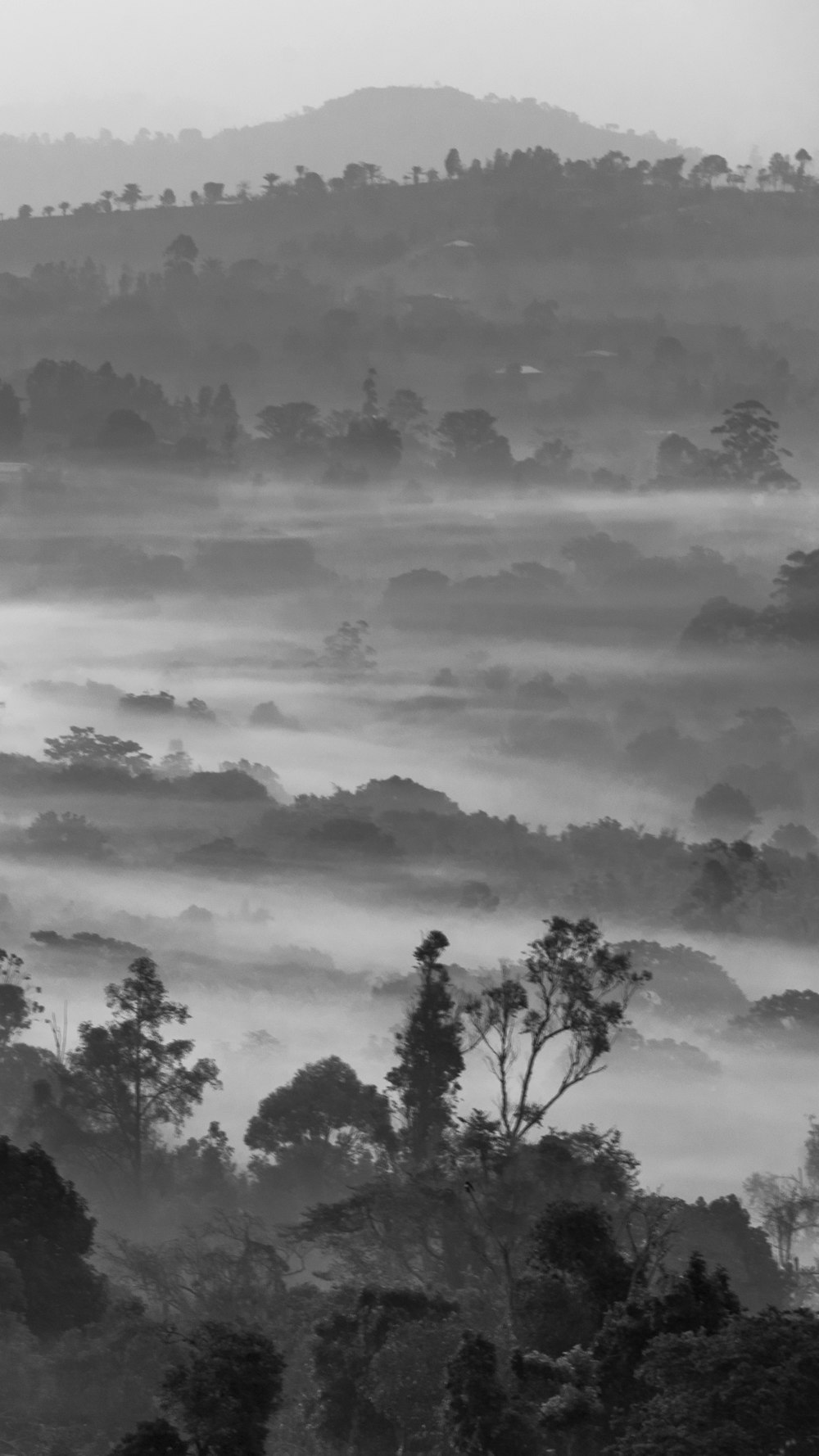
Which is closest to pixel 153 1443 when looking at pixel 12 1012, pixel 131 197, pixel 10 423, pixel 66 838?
pixel 12 1012

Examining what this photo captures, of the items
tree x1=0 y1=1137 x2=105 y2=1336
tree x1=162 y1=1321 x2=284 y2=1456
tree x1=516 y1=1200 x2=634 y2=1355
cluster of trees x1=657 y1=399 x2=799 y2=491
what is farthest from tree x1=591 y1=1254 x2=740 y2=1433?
cluster of trees x1=657 y1=399 x2=799 y2=491

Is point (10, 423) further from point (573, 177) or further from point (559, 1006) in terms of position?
point (559, 1006)

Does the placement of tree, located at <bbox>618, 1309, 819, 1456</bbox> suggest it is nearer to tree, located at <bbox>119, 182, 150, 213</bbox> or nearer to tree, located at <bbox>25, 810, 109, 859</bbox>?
tree, located at <bbox>25, 810, 109, 859</bbox>

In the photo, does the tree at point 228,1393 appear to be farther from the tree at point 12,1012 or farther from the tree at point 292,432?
the tree at point 292,432

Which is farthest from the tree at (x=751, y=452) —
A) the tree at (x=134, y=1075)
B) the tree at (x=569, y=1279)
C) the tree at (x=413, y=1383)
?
the tree at (x=413, y=1383)

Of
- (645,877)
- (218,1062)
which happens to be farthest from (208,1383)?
(645,877)

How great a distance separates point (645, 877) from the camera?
99375 millimetres

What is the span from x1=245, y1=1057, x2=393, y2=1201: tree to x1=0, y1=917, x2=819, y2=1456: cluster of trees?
0.08m

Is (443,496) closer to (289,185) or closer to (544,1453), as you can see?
(289,185)

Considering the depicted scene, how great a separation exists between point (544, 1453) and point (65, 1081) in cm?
2875

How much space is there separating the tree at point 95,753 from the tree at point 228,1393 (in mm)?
81250

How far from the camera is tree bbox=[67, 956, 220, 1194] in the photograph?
177 feet

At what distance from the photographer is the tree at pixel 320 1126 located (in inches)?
2079

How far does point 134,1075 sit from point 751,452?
99167mm
